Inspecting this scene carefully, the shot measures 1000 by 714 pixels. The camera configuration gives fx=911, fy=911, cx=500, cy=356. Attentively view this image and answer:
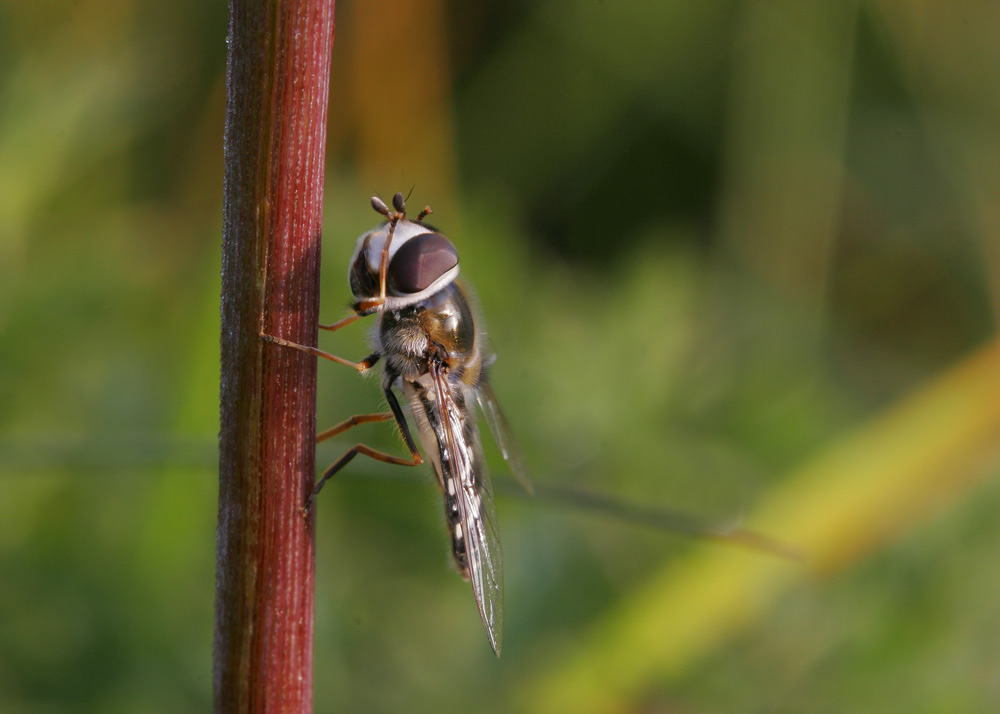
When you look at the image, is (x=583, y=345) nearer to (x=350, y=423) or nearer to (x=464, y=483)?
(x=464, y=483)

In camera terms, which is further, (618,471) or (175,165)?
(175,165)

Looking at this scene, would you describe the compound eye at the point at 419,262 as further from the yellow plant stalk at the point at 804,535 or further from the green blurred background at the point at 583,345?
the yellow plant stalk at the point at 804,535

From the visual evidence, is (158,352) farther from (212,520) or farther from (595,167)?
(595,167)

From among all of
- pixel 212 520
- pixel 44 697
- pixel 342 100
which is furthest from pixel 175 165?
pixel 44 697

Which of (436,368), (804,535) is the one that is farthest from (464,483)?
(804,535)

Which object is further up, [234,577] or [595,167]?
[595,167]

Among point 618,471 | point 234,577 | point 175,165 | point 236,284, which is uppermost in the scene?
point 175,165

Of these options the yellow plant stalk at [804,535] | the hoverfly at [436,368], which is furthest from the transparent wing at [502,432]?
the yellow plant stalk at [804,535]

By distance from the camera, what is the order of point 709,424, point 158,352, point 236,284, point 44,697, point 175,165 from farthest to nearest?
point 175,165, point 709,424, point 158,352, point 44,697, point 236,284
